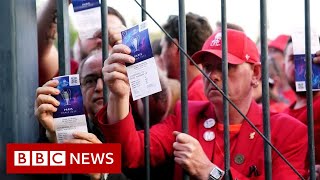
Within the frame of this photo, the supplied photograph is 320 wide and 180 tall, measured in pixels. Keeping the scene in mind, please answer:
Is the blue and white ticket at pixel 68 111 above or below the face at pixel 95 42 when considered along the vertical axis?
below

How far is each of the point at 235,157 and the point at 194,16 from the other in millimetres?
1417

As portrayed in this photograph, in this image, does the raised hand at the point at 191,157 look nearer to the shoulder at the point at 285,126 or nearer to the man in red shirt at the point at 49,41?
the shoulder at the point at 285,126

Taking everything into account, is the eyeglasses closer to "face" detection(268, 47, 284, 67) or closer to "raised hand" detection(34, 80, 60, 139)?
"raised hand" detection(34, 80, 60, 139)

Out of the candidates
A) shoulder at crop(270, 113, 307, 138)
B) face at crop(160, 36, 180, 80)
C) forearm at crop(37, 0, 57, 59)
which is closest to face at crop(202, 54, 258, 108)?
shoulder at crop(270, 113, 307, 138)

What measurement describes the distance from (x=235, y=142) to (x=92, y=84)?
72cm

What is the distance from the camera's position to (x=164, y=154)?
9.04ft

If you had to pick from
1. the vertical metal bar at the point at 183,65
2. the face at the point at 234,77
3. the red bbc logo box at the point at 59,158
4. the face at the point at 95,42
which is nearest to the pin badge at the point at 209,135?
the face at the point at 234,77

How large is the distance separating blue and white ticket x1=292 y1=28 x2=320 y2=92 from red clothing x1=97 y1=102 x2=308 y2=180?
0.20 meters

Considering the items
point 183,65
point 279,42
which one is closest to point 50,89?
point 183,65

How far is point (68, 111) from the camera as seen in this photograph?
2.41 m

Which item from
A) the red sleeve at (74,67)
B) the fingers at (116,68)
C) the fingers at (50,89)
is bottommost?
the fingers at (50,89)

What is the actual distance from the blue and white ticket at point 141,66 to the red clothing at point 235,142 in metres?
0.23

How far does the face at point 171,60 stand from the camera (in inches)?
155

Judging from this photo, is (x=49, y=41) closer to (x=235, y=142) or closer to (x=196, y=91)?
(x=196, y=91)
